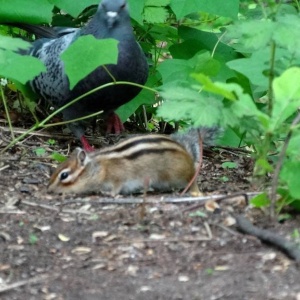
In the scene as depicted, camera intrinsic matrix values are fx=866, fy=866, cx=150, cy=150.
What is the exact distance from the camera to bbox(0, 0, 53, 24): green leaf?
617 cm

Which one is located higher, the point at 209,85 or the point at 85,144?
the point at 209,85

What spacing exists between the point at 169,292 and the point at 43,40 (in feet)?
12.2

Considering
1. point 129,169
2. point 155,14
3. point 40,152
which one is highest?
point 155,14

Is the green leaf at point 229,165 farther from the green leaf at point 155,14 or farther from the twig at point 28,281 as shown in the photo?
the twig at point 28,281

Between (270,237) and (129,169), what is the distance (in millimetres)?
1300

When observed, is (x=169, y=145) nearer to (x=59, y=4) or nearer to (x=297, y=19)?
(x=297, y=19)

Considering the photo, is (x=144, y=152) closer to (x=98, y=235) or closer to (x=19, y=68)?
(x=19, y=68)

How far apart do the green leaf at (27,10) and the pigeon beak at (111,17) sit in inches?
16.4

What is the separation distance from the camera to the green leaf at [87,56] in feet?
15.9

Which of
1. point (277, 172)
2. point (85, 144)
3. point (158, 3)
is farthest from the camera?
point (158, 3)

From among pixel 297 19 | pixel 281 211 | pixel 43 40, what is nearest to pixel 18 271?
pixel 281 211

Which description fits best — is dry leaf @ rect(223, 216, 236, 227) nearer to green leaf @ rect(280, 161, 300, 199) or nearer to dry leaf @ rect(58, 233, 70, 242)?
green leaf @ rect(280, 161, 300, 199)

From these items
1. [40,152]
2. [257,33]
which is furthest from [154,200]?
[40,152]

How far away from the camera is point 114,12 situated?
611 centimetres
